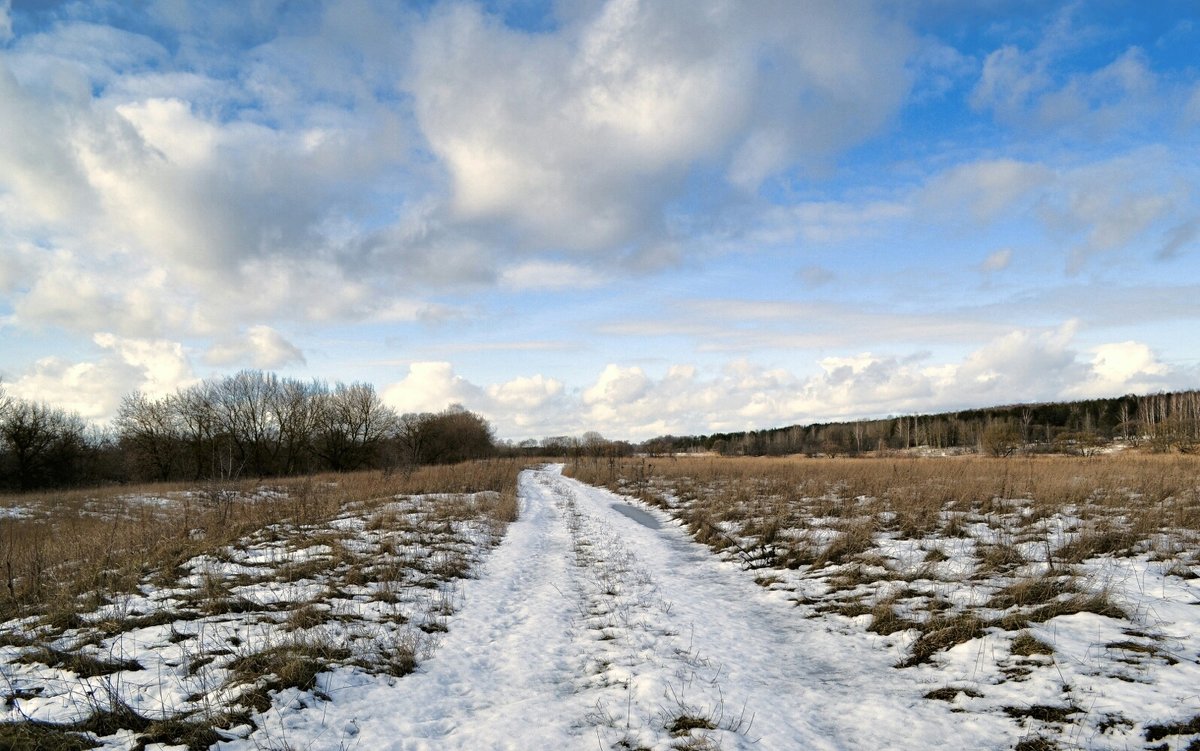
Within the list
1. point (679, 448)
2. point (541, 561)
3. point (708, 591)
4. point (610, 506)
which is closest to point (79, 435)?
point (610, 506)

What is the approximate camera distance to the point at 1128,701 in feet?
14.5

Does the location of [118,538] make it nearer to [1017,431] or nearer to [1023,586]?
[1023,586]

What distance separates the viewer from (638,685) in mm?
5453

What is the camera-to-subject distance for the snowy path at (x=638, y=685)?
4531mm

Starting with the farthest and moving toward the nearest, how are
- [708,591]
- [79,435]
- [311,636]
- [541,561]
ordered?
[79,435]
[541,561]
[708,591]
[311,636]

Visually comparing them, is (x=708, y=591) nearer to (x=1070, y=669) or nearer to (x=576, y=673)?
(x=576, y=673)

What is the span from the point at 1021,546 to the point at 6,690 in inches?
541

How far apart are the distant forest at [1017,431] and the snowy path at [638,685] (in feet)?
156

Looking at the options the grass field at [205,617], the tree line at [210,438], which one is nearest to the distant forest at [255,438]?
the tree line at [210,438]

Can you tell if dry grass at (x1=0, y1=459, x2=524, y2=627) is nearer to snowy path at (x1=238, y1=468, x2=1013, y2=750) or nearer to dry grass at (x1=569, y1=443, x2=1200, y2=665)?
snowy path at (x1=238, y1=468, x2=1013, y2=750)

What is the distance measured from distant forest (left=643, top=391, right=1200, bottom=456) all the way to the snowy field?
147 ft

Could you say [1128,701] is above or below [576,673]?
above

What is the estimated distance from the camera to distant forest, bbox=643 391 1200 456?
46969mm

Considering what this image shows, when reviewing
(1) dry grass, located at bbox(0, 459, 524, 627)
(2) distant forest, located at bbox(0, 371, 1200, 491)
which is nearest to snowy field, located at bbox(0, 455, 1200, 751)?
(1) dry grass, located at bbox(0, 459, 524, 627)
